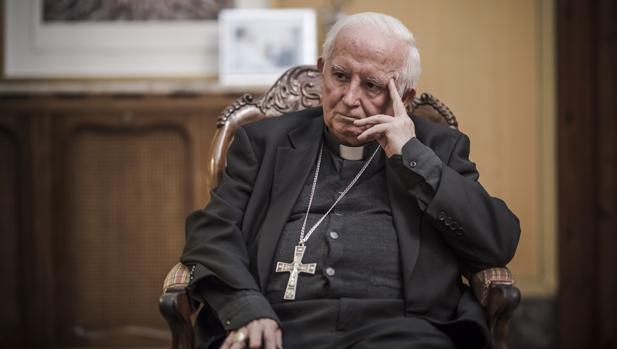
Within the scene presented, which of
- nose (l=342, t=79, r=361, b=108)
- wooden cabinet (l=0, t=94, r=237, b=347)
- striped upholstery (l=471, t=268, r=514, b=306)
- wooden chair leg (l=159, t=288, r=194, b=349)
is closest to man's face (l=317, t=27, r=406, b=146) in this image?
nose (l=342, t=79, r=361, b=108)

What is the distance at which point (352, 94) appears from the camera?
2113 millimetres

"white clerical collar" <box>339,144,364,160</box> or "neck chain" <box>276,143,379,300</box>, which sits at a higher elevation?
"white clerical collar" <box>339,144,364,160</box>

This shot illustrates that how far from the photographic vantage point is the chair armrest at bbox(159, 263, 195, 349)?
194 cm

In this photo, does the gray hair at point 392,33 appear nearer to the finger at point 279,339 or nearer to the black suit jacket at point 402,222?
the black suit jacket at point 402,222

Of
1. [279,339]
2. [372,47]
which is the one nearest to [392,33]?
[372,47]

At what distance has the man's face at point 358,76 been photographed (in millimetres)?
2098

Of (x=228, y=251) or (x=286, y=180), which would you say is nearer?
(x=228, y=251)

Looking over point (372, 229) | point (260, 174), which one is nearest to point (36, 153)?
point (260, 174)

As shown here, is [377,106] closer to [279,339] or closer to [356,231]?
[356,231]

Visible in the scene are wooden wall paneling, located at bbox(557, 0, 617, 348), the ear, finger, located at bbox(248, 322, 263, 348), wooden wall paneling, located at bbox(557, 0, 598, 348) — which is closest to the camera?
finger, located at bbox(248, 322, 263, 348)

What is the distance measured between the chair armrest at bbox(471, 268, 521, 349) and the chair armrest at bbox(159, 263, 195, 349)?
83 cm

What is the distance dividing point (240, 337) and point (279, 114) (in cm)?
97

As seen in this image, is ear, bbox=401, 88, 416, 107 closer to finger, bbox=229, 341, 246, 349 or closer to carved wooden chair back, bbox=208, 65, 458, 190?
carved wooden chair back, bbox=208, 65, 458, 190

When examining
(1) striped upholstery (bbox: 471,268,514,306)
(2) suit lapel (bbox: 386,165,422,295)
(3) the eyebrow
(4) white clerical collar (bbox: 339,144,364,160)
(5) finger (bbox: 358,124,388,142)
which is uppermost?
(3) the eyebrow
